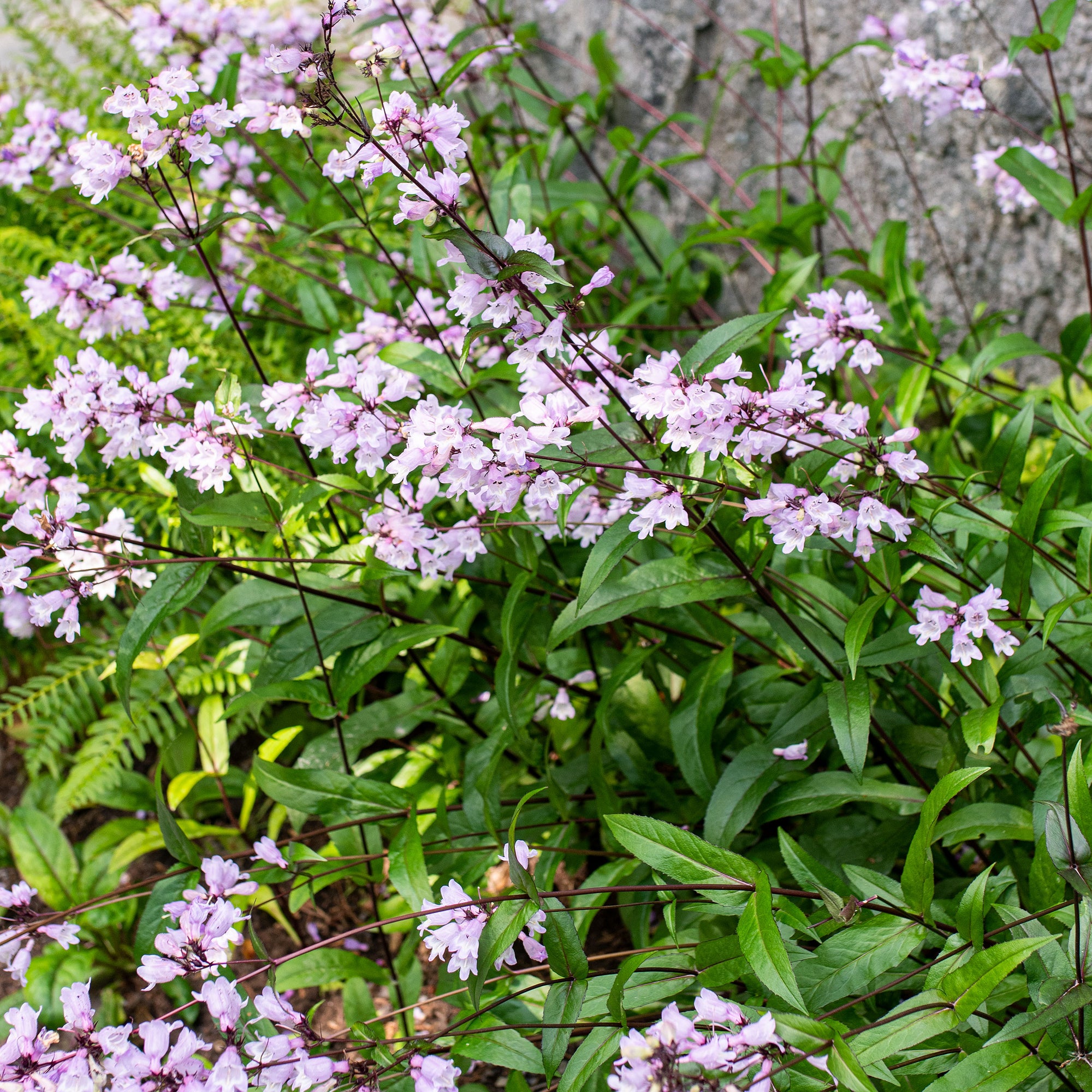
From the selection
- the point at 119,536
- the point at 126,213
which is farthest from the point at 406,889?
the point at 126,213

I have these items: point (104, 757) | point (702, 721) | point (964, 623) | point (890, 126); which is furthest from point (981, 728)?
point (890, 126)

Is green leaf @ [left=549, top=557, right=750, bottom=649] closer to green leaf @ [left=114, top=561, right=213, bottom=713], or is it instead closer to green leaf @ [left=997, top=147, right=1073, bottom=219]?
green leaf @ [left=114, top=561, right=213, bottom=713]

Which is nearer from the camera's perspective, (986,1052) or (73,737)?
(986,1052)

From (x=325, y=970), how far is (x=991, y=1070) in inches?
66.1

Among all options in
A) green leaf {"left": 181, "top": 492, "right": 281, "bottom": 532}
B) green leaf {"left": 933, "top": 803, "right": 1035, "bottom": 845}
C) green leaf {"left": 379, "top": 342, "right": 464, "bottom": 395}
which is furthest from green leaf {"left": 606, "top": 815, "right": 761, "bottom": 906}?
green leaf {"left": 379, "top": 342, "right": 464, "bottom": 395}

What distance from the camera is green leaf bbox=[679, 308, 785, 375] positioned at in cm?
187

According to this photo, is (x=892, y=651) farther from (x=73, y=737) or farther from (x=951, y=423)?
(x=73, y=737)

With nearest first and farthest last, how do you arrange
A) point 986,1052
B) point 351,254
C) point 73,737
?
point 986,1052 → point 351,254 → point 73,737

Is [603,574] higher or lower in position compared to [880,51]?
lower

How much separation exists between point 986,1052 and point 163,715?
2.76 meters

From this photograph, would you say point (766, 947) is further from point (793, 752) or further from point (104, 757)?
point (104, 757)

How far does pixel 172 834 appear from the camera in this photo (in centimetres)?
203

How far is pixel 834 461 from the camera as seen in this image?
1947 mm

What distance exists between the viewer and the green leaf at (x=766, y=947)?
147 centimetres
